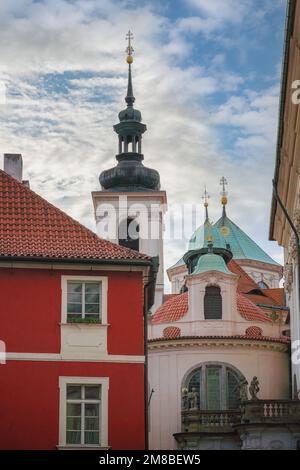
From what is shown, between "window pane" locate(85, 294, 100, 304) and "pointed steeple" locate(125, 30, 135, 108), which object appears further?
"pointed steeple" locate(125, 30, 135, 108)

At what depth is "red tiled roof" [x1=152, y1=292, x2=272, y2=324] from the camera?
5350 cm

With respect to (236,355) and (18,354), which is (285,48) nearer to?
(18,354)

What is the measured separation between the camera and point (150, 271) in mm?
28969

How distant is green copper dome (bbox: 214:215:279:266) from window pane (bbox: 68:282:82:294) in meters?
49.7

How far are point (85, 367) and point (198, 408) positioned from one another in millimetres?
23154

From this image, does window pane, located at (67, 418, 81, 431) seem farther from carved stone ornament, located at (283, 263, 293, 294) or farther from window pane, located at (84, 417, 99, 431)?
carved stone ornament, located at (283, 263, 293, 294)

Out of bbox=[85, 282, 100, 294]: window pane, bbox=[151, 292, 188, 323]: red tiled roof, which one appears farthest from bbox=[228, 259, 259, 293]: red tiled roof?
bbox=[85, 282, 100, 294]: window pane

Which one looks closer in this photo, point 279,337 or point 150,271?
point 150,271

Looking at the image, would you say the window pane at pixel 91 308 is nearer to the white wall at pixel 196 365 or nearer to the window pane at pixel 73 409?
the window pane at pixel 73 409

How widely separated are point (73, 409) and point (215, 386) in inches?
955

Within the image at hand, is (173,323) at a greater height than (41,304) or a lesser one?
greater
